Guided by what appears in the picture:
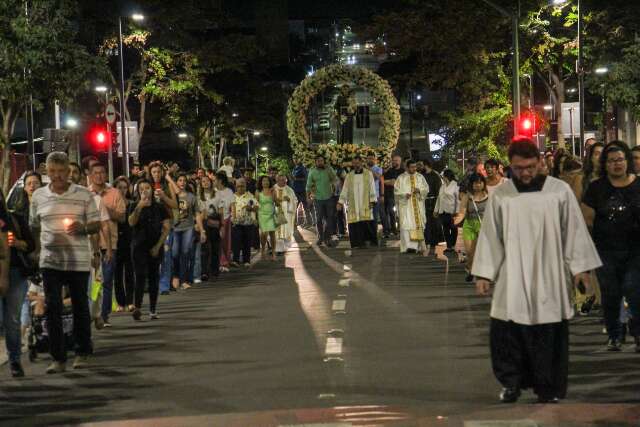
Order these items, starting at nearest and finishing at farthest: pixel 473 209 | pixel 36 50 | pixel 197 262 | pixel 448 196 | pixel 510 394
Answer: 1. pixel 510 394
2. pixel 473 209
3. pixel 197 262
4. pixel 448 196
5. pixel 36 50

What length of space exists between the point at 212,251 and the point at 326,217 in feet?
26.3

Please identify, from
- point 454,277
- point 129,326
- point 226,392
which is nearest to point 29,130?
point 454,277

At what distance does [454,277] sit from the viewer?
70.8 ft

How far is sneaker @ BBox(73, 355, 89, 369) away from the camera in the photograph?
Result: 40.5 feet

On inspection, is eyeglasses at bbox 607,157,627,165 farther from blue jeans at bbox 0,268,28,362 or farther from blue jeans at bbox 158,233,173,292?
blue jeans at bbox 158,233,173,292

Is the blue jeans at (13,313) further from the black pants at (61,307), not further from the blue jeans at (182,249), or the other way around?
the blue jeans at (182,249)

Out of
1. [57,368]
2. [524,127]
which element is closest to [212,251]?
[57,368]

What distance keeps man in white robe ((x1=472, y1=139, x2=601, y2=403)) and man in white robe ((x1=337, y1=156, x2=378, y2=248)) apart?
822 inches

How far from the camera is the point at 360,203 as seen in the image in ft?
99.8

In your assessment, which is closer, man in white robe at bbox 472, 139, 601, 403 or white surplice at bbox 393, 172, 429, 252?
man in white robe at bbox 472, 139, 601, 403

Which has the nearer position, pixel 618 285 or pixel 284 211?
pixel 618 285

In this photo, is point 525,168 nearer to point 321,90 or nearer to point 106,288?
point 106,288

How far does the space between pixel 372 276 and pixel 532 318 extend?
12703 millimetres

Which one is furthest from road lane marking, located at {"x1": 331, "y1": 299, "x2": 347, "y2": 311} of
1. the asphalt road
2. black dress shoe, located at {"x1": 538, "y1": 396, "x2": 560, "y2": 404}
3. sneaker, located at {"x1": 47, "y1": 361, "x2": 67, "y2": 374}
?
black dress shoe, located at {"x1": 538, "y1": 396, "x2": 560, "y2": 404}
